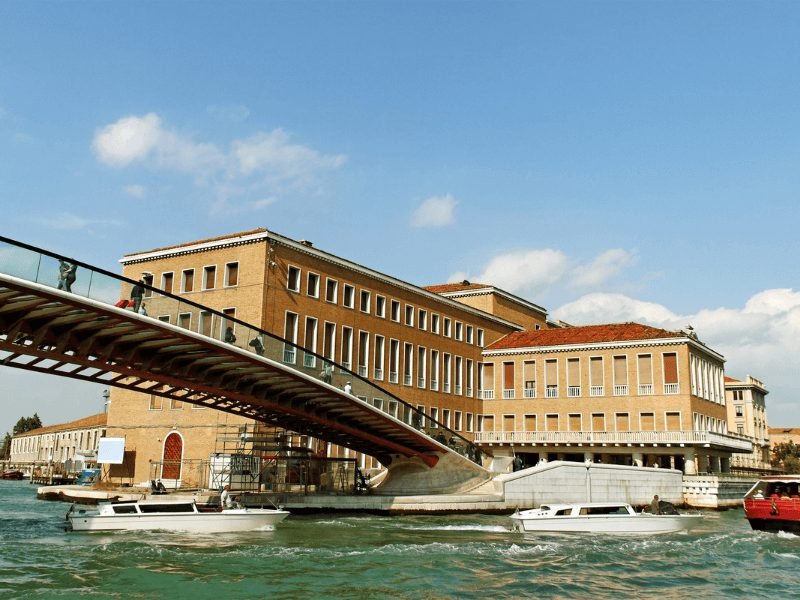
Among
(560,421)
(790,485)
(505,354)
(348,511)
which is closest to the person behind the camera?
(790,485)

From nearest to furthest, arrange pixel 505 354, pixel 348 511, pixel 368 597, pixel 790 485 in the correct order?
pixel 368 597
pixel 790 485
pixel 348 511
pixel 505 354

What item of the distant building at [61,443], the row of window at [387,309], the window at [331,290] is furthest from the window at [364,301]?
the distant building at [61,443]

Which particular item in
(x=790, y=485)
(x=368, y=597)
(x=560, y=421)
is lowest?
(x=368, y=597)

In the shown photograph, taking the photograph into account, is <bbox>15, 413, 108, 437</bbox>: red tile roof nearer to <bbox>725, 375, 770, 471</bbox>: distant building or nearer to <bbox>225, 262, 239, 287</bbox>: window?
<bbox>225, 262, 239, 287</bbox>: window

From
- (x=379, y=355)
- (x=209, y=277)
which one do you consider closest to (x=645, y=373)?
(x=379, y=355)

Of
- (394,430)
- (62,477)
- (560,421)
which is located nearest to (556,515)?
(394,430)

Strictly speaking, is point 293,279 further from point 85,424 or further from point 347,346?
point 85,424

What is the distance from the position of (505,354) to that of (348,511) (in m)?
→ 21.4

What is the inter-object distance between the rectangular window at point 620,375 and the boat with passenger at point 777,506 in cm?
1791

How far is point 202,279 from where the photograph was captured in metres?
37.6

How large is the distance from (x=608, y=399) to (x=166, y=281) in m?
24.2

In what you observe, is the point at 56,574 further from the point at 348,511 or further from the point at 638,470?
the point at 638,470

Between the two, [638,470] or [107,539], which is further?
[638,470]

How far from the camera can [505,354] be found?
162 feet
